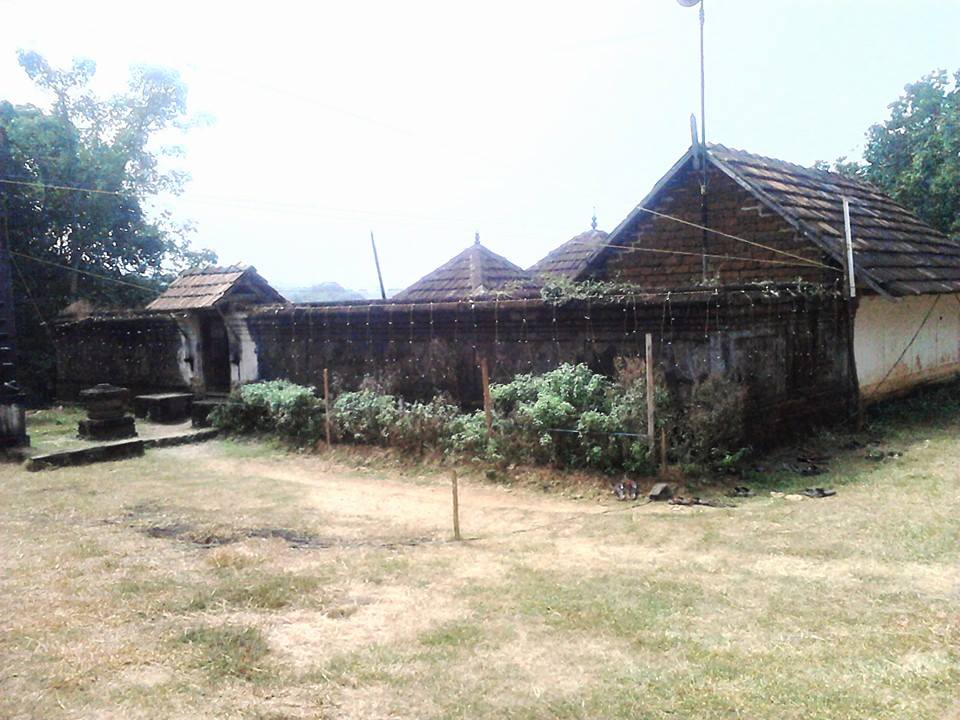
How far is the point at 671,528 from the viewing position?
728 cm

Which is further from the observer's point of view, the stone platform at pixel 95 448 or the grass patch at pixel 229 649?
the stone platform at pixel 95 448

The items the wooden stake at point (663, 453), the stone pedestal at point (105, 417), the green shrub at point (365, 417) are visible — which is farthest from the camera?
the stone pedestal at point (105, 417)

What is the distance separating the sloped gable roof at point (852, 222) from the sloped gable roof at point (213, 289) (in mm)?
7856

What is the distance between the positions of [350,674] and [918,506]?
5962 millimetres

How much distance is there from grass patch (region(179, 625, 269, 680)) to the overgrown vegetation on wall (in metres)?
5.19

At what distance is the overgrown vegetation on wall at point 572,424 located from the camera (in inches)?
357

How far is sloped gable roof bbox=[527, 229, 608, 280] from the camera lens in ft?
67.3

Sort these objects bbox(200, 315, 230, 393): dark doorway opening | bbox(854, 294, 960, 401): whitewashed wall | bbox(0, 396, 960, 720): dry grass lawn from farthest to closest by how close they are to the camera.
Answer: bbox(200, 315, 230, 393): dark doorway opening → bbox(854, 294, 960, 401): whitewashed wall → bbox(0, 396, 960, 720): dry grass lawn

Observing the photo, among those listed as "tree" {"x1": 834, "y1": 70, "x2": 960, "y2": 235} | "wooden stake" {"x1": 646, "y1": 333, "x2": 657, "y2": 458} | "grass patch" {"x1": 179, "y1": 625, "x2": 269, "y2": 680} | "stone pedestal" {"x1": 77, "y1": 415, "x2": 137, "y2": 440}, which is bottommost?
"grass patch" {"x1": 179, "y1": 625, "x2": 269, "y2": 680}

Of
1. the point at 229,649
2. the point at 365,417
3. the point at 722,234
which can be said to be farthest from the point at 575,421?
the point at 229,649

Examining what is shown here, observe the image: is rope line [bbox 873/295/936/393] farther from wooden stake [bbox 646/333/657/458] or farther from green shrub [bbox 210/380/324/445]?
green shrub [bbox 210/380/324/445]

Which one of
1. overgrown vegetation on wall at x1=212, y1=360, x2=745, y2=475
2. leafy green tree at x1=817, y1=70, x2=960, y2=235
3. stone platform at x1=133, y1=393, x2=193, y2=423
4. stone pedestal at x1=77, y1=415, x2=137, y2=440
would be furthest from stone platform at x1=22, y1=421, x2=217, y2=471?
leafy green tree at x1=817, y1=70, x2=960, y2=235

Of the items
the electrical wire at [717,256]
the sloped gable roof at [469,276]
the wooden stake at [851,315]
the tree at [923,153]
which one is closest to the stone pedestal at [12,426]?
the sloped gable roof at [469,276]

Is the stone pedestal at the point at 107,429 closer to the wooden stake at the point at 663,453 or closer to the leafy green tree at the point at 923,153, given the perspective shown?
the wooden stake at the point at 663,453
